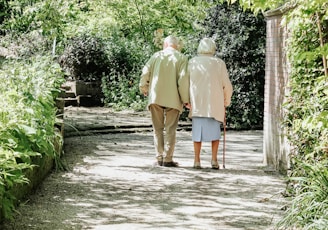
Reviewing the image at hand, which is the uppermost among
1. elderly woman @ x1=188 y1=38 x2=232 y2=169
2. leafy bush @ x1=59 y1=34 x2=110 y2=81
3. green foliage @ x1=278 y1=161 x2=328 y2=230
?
leafy bush @ x1=59 y1=34 x2=110 y2=81

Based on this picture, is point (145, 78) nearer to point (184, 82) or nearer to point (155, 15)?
point (184, 82)

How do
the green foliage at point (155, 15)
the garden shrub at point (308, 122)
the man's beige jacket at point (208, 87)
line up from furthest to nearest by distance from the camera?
the green foliage at point (155, 15)
the man's beige jacket at point (208, 87)
the garden shrub at point (308, 122)

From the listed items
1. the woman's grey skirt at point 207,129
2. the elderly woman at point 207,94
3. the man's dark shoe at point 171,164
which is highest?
the elderly woman at point 207,94

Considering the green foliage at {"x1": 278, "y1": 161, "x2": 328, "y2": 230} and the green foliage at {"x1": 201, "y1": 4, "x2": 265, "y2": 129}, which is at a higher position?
the green foliage at {"x1": 201, "y1": 4, "x2": 265, "y2": 129}

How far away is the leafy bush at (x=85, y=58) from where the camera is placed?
58.5 ft

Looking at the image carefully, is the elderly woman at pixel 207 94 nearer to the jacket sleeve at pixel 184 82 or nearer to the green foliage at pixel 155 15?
the jacket sleeve at pixel 184 82

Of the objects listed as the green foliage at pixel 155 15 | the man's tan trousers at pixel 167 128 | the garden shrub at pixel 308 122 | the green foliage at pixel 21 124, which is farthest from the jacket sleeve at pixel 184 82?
the green foliage at pixel 155 15

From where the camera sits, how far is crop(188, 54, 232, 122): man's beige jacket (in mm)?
8734

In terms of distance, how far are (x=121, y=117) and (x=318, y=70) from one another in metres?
8.87

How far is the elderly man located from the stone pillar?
1.22 m

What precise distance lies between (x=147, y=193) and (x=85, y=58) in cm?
1108

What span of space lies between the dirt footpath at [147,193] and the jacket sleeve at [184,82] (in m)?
0.99

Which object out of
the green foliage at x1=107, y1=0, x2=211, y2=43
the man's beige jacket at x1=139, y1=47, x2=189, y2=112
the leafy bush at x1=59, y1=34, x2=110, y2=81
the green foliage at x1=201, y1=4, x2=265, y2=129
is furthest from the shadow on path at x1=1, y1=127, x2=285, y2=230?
the leafy bush at x1=59, y1=34, x2=110, y2=81

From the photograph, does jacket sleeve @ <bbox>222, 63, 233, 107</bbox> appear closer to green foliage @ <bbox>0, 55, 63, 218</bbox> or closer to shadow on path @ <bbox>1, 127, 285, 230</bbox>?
shadow on path @ <bbox>1, 127, 285, 230</bbox>
